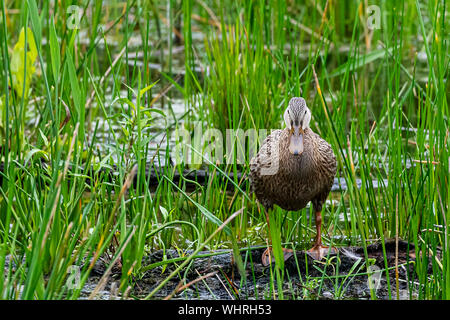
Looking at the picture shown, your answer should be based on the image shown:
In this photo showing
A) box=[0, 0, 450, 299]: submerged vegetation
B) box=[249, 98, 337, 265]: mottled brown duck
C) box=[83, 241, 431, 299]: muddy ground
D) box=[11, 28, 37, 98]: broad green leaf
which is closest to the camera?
box=[0, 0, 450, 299]: submerged vegetation

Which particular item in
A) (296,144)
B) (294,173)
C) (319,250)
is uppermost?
(296,144)

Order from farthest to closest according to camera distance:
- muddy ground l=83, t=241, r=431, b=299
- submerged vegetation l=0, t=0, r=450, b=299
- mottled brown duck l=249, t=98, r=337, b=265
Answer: mottled brown duck l=249, t=98, r=337, b=265, muddy ground l=83, t=241, r=431, b=299, submerged vegetation l=0, t=0, r=450, b=299

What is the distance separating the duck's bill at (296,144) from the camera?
277cm

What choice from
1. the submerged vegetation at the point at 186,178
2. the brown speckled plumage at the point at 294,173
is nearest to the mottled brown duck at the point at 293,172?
the brown speckled plumage at the point at 294,173

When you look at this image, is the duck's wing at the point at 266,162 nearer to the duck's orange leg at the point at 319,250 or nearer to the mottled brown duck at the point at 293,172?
the mottled brown duck at the point at 293,172

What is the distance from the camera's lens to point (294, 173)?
297 centimetres

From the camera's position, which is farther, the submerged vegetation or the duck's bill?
the duck's bill

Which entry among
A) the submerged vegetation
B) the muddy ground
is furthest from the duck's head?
the muddy ground

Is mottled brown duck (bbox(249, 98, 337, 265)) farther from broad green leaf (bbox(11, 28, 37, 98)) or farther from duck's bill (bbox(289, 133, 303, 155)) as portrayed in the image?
broad green leaf (bbox(11, 28, 37, 98))

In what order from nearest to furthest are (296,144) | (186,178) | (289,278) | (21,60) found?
(289,278), (296,144), (186,178), (21,60)

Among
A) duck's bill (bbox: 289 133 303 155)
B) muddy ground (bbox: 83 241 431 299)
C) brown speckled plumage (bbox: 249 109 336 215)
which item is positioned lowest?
muddy ground (bbox: 83 241 431 299)

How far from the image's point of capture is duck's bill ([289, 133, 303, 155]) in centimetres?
277

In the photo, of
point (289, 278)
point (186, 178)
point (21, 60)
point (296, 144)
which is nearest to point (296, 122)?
point (296, 144)

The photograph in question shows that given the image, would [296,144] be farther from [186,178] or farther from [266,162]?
[186,178]
